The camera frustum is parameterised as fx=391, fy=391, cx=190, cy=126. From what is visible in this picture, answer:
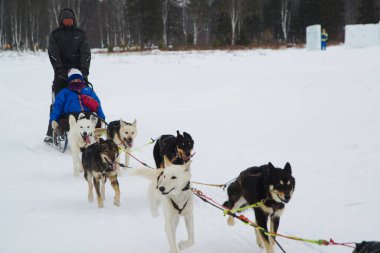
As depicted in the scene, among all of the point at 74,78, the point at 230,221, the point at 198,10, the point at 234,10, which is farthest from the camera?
the point at 198,10

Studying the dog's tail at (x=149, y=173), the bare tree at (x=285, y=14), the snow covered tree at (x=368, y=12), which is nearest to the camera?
the dog's tail at (x=149, y=173)

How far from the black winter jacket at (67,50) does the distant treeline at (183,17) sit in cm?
2346

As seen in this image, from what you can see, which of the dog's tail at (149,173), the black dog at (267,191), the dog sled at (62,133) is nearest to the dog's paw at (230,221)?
the black dog at (267,191)

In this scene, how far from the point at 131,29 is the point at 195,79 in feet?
80.4

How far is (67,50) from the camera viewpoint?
6598 mm

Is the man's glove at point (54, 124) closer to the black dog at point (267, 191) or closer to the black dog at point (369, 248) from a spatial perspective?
the black dog at point (267, 191)

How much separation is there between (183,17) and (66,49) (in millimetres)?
29941

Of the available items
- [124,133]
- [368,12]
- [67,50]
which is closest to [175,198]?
[124,133]

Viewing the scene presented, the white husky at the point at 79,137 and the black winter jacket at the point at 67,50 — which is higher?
the black winter jacket at the point at 67,50

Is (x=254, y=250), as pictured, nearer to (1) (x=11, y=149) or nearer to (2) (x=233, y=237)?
(2) (x=233, y=237)

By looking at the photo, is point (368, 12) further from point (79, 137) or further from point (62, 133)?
point (79, 137)

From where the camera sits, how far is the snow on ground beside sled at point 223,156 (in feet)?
11.1

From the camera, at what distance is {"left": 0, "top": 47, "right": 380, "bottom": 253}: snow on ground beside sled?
11.1ft

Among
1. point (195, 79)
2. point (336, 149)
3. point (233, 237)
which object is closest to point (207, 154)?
point (336, 149)
